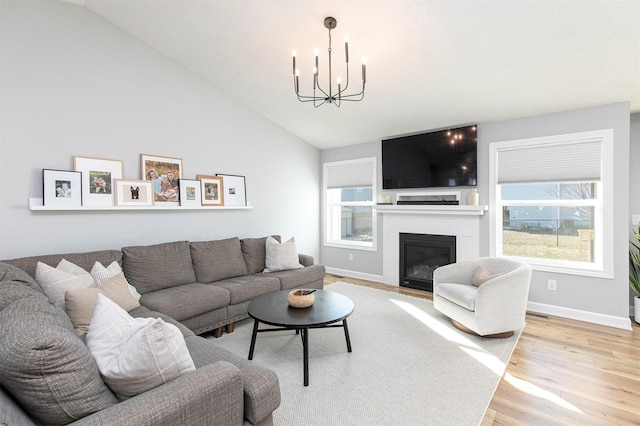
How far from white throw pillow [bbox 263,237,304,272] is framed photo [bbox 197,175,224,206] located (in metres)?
0.89

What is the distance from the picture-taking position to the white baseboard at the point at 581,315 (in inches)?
130

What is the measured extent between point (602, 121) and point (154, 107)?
4986mm

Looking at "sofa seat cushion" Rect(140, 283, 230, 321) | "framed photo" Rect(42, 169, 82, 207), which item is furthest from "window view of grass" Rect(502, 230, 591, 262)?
"framed photo" Rect(42, 169, 82, 207)

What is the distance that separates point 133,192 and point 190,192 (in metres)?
0.66

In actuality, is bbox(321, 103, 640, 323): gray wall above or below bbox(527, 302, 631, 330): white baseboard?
above

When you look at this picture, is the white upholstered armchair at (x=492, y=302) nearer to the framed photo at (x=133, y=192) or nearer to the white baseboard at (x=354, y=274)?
the white baseboard at (x=354, y=274)

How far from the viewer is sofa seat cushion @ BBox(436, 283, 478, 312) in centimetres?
303

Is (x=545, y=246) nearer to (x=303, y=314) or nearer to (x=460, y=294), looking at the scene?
(x=460, y=294)

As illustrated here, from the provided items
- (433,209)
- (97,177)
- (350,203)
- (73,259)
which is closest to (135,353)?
(73,259)

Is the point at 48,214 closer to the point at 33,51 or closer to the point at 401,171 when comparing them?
the point at 33,51

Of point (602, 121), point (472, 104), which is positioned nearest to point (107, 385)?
point (472, 104)

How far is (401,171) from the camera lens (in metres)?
4.88

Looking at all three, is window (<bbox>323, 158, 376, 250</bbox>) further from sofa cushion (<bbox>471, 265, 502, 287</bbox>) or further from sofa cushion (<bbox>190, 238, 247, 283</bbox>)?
sofa cushion (<bbox>190, 238, 247, 283</bbox>)

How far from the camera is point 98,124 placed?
3.19m
